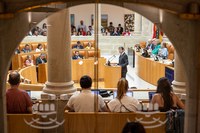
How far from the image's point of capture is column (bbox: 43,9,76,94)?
19.0 ft

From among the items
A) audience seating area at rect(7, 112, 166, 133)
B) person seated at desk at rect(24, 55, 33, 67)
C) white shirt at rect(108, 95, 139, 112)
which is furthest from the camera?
person seated at desk at rect(24, 55, 33, 67)

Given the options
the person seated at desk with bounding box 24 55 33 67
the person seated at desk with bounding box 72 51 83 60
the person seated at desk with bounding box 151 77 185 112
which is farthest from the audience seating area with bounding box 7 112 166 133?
the person seated at desk with bounding box 72 51 83 60

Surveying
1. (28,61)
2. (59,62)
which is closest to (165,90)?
(59,62)

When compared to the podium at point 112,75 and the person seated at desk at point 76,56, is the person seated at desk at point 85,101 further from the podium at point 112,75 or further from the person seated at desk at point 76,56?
the person seated at desk at point 76,56

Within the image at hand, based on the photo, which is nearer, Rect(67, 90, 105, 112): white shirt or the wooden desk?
Rect(67, 90, 105, 112): white shirt

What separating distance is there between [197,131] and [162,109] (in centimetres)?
47

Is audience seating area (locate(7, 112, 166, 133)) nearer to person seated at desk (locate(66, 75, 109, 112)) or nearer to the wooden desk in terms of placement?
person seated at desk (locate(66, 75, 109, 112))

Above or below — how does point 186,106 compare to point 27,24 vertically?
below

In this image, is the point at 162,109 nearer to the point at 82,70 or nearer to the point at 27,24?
the point at 27,24

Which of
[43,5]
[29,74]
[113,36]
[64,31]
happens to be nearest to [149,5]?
[43,5]

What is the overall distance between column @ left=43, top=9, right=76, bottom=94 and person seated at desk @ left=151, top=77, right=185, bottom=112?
5.70 feet

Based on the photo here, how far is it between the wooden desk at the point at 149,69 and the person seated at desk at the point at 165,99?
5763 mm

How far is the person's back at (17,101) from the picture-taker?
14.7 feet

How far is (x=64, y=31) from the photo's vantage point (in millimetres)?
5945
